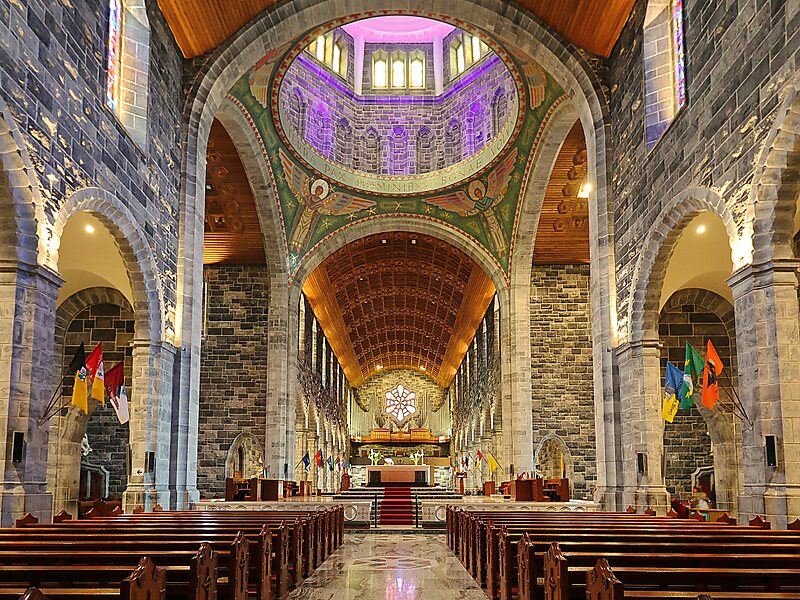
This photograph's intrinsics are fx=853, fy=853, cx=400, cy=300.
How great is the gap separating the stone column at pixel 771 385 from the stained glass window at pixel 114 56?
29.0ft

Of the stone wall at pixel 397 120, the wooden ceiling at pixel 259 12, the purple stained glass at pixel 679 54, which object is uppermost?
the stone wall at pixel 397 120

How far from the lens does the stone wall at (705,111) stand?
8.88 meters

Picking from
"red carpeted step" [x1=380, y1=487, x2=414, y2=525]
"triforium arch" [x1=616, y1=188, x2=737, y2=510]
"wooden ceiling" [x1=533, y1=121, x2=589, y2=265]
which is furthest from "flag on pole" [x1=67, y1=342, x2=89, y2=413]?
"red carpeted step" [x1=380, y1=487, x2=414, y2=525]

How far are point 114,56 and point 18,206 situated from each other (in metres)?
4.54

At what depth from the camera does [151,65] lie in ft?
43.3

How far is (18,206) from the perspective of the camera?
8977mm

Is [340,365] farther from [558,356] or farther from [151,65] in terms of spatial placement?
[151,65]

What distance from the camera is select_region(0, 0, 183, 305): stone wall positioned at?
9016mm

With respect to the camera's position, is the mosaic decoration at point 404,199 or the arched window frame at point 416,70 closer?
the mosaic decoration at point 404,199

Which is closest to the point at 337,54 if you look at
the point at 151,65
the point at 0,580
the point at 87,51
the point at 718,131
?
the point at 151,65

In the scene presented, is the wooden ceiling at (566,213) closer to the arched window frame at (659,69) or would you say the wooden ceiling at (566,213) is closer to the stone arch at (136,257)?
the arched window frame at (659,69)

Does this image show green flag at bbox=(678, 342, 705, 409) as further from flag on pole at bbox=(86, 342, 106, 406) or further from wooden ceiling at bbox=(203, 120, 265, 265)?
wooden ceiling at bbox=(203, 120, 265, 265)

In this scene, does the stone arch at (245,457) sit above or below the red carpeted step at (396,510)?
above

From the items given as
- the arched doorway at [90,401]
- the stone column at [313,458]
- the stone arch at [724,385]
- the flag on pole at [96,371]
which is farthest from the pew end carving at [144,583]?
the stone column at [313,458]
